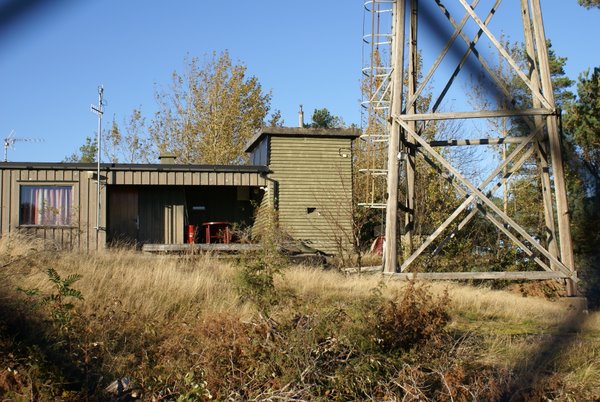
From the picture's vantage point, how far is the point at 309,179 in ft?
85.3

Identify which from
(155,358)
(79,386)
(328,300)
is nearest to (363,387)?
(155,358)

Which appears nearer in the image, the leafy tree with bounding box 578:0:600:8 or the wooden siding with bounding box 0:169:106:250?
the leafy tree with bounding box 578:0:600:8

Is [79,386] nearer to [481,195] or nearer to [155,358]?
[155,358]


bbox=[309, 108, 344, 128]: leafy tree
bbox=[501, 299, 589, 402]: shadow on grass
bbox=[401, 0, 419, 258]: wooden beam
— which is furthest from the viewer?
bbox=[309, 108, 344, 128]: leafy tree

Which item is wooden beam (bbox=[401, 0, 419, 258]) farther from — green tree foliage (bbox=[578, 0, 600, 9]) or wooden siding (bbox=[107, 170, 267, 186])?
wooden siding (bbox=[107, 170, 267, 186])

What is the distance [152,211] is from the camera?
25.0 metres

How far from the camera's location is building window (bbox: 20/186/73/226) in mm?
22953

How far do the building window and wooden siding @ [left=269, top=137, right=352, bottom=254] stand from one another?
6.70 m

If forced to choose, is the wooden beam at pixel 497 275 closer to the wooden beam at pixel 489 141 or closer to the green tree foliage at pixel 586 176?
the green tree foliage at pixel 586 176

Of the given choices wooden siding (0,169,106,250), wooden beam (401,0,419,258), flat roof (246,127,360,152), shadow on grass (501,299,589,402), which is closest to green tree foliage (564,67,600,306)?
wooden beam (401,0,419,258)

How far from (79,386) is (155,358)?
0.96 meters

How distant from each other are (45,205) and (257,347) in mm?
17069

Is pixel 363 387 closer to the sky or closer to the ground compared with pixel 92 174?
closer to the ground

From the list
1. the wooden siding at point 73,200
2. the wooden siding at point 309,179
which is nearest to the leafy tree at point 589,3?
the wooden siding at point 309,179
